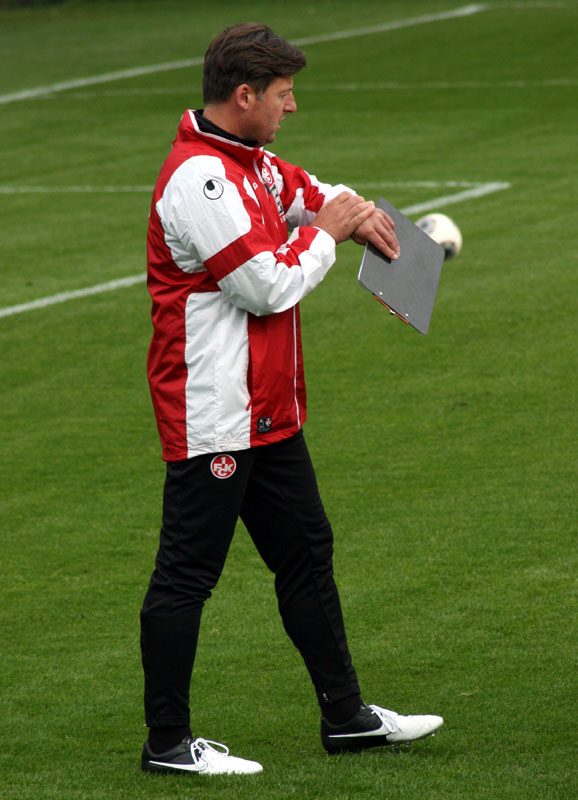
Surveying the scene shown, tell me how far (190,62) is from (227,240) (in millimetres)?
26251

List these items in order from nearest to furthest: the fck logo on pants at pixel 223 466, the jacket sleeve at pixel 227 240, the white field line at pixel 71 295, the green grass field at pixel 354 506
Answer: the jacket sleeve at pixel 227 240 → the fck logo on pants at pixel 223 466 → the green grass field at pixel 354 506 → the white field line at pixel 71 295

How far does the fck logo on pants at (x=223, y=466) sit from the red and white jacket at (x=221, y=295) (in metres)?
0.04

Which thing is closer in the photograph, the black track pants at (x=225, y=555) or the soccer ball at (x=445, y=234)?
the black track pants at (x=225, y=555)

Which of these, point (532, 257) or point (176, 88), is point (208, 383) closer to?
point (532, 257)

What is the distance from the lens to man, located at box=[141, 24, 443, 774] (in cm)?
377

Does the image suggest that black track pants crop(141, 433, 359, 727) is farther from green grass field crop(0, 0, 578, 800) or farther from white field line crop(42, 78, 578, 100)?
white field line crop(42, 78, 578, 100)

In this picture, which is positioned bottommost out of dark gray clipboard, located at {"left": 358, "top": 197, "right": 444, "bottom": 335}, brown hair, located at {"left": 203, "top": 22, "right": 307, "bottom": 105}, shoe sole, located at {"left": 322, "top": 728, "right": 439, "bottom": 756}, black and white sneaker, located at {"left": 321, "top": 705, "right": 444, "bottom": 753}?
shoe sole, located at {"left": 322, "top": 728, "right": 439, "bottom": 756}

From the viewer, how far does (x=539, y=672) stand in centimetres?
473

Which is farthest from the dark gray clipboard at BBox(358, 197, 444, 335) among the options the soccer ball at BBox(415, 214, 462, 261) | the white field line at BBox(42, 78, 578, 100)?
the white field line at BBox(42, 78, 578, 100)

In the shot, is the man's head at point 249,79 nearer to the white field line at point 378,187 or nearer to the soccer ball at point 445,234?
the soccer ball at point 445,234

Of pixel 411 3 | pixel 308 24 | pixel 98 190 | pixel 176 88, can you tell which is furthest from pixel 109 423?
pixel 411 3

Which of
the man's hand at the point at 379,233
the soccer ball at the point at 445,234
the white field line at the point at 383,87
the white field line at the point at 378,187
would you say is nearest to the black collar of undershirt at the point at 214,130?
the man's hand at the point at 379,233

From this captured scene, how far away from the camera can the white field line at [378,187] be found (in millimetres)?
10844

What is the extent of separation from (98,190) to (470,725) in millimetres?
12245
